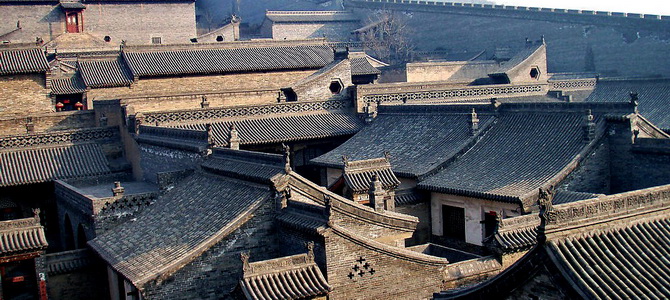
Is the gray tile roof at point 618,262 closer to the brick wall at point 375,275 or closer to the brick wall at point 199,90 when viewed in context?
the brick wall at point 375,275

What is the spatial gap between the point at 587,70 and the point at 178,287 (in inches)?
1511

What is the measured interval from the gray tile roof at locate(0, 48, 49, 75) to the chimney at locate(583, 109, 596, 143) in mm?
22380

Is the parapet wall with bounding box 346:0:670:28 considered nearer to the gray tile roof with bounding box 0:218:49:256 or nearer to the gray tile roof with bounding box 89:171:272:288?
the gray tile roof with bounding box 89:171:272:288

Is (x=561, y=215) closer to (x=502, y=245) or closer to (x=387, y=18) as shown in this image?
(x=502, y=245)

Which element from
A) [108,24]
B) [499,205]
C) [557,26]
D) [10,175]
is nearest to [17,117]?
[10,175]

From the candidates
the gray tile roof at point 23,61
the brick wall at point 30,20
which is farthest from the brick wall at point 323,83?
the brick wall at point 30,20

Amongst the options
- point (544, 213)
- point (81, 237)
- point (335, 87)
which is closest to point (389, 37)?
point (335, 87)

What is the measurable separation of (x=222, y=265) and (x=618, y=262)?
831cm

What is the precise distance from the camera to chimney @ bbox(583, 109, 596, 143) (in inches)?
817

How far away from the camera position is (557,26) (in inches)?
1908

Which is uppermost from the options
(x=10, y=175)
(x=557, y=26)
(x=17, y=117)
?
(x=557, y=26)

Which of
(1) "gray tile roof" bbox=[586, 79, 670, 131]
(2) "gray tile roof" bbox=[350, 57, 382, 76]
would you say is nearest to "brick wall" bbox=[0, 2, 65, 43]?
(2) "gray tile roof" bbox=[350, 57, 382, 76]

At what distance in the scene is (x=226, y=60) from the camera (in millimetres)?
35125

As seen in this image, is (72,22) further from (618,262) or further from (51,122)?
(618,262)
